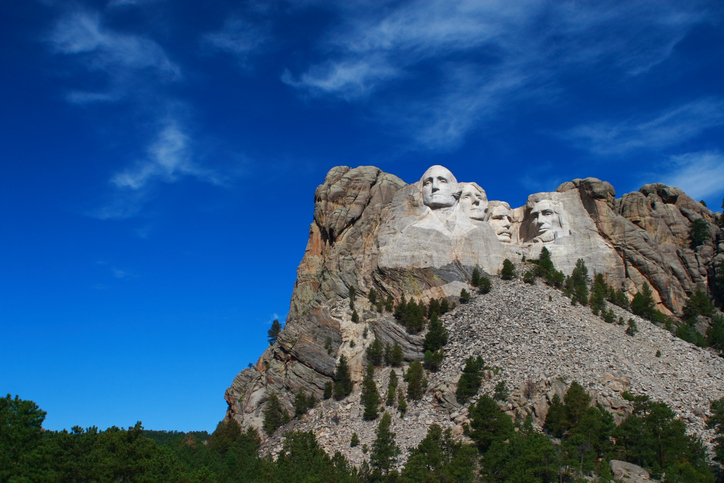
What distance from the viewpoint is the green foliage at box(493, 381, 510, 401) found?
5909 centimetres

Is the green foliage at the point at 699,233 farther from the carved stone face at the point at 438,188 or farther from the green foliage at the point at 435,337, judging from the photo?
the green foliage at the point at 435,337

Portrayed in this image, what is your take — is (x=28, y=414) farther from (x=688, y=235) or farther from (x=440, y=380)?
(x=688, y=235)

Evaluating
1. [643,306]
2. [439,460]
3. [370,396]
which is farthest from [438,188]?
[439,460]

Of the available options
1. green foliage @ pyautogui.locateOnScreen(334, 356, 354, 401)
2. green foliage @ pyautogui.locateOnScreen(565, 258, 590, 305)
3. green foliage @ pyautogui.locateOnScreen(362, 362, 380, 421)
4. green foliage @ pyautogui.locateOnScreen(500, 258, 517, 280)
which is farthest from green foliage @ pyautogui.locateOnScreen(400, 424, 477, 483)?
green foliage @ pyautogui.locateOnScreen(500, 258, 517, 280)

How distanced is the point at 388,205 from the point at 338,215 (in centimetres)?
562

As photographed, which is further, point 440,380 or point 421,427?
point 440,380

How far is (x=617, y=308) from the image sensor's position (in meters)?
77.6

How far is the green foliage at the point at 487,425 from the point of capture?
54619mm

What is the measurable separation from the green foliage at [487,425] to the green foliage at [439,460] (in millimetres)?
1424

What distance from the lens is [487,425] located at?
2192 inches

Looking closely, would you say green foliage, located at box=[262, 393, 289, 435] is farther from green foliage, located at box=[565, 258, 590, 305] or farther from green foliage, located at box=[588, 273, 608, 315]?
green foliage, located at box=[588, 273, 608, 315]

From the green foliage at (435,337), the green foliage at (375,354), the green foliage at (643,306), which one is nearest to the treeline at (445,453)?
the green foliage at (435,337)

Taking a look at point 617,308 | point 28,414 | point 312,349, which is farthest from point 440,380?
point 28,414

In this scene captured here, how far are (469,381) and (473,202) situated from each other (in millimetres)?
29474
